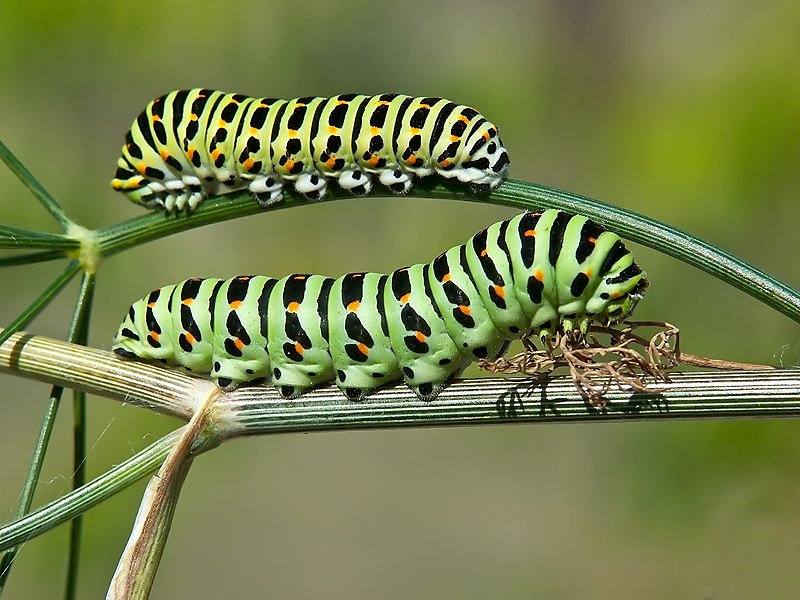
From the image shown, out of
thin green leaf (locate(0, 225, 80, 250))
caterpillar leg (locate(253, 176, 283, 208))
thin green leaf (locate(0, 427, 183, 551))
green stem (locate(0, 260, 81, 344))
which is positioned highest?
caterpillar leg (locate(253, 176, 283, 208))

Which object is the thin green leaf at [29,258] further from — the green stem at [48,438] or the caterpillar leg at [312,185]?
the caterpillar leg at [312,185]

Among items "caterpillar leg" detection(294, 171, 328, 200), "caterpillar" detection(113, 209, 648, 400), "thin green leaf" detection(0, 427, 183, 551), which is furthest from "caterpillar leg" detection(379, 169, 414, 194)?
"thin green leaf" detection(0, 427, 183, 551)

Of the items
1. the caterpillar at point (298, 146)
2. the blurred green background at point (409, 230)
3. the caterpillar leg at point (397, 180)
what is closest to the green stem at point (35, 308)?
the caterpillar at point (298, 146)

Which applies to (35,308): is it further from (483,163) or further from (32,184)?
(483,163)

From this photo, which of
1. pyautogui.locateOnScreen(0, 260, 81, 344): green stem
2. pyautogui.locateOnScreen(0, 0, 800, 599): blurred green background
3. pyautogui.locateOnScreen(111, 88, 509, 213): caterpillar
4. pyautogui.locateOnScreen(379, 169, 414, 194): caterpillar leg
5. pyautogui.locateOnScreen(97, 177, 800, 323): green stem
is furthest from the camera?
pyautogui.locateOnScreen(0, 0, 800, 599): blurred green background

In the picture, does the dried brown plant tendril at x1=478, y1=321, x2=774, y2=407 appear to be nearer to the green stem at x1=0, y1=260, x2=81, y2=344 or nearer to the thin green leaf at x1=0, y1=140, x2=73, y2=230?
the green stem at x1=0, y1=260, x2=81, y2=344

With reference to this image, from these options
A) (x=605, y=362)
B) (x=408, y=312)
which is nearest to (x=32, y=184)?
(x=408, y=312)

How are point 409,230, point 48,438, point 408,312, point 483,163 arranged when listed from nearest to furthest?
point 48,438
point 408,312
point 483,163
point 409,230
